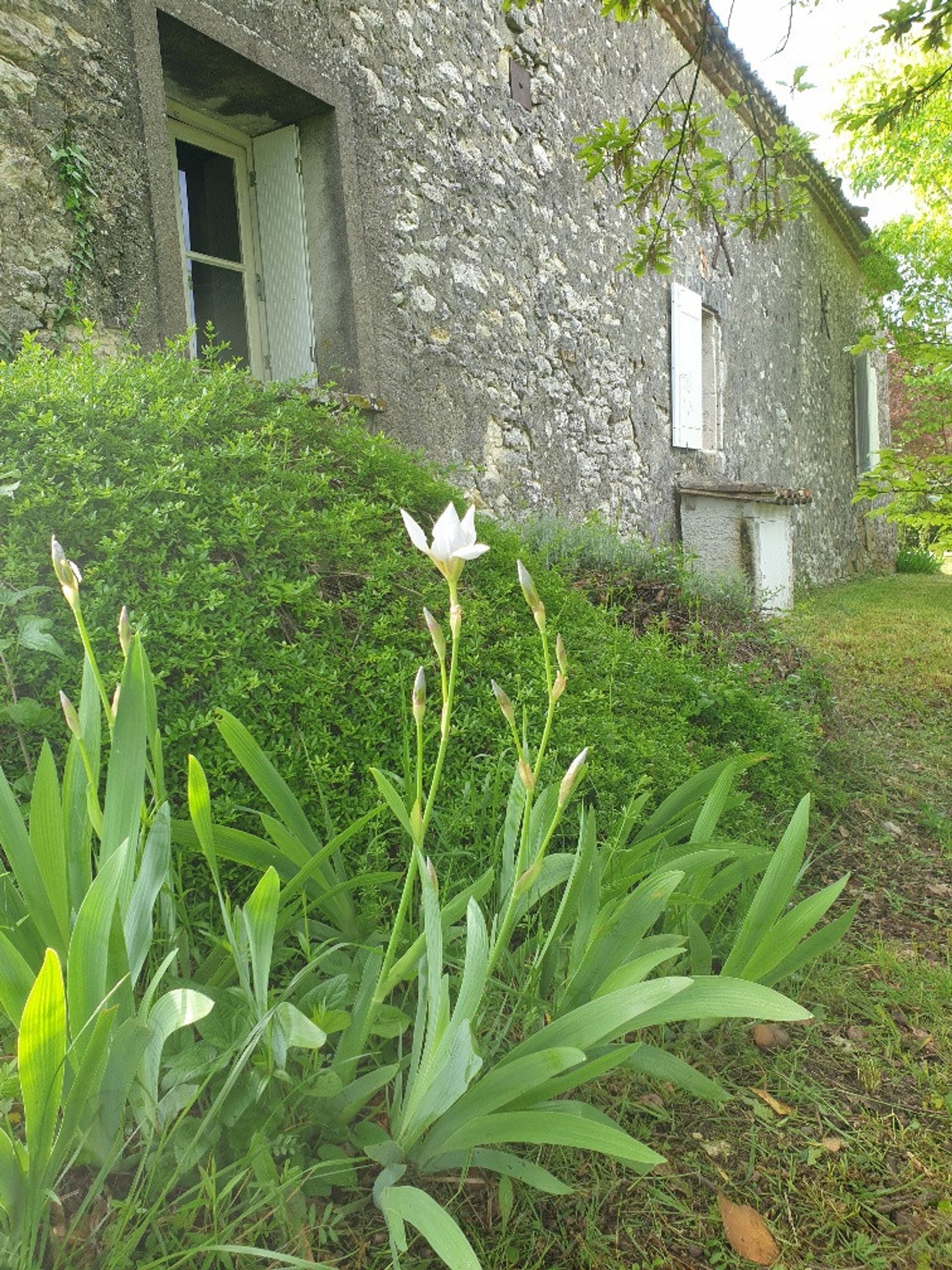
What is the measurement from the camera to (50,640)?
163 cm

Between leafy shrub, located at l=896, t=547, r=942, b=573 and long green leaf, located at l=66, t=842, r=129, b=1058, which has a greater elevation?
long green leaf, located at l=66, t=842, r=129, b=1058

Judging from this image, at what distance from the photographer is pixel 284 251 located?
442cm

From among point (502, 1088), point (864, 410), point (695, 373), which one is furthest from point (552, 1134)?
point (864, 410)

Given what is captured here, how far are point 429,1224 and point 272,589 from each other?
4.42 feet

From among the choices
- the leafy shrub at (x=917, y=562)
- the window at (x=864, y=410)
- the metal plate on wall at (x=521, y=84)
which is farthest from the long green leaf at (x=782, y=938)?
the leafy shrub at (x=917, y=562)

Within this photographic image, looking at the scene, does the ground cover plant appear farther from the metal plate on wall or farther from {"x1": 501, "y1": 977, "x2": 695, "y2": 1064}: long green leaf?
the metal plate on wall

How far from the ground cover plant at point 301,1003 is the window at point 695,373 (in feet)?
22.3

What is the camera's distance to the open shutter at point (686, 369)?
7.78 meters

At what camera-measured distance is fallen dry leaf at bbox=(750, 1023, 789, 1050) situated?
173cm

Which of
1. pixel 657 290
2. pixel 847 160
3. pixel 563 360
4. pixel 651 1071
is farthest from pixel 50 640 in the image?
A: pixel 847 160

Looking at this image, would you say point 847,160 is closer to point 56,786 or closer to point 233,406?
point 233,406

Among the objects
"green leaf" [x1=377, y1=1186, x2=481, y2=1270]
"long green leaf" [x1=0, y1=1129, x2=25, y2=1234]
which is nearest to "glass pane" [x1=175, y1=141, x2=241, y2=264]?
"long green leaf" [x1=0, y1=1129, x2=25, y2=1234]

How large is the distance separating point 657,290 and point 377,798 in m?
6.75

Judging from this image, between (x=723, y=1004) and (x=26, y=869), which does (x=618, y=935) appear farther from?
(x=26, y=869)
